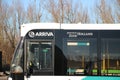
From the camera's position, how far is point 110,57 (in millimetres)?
12719

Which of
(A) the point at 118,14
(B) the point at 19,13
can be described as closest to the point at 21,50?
(A) the point at 118,14

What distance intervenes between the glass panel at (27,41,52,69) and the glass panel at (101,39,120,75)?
189cm

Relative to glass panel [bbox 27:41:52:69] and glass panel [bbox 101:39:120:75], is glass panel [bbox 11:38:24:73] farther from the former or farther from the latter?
glass panel [bbox 101:39:120:75]

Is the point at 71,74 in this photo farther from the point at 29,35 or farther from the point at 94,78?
the point at 29,35

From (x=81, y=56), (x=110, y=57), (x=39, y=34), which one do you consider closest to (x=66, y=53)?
(x=81, y=56)

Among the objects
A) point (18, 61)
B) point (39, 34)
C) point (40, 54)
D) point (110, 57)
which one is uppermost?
point (39, 34)

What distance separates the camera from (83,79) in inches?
492

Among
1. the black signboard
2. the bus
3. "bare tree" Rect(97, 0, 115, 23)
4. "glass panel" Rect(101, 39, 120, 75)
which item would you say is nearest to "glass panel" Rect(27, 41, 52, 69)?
the bus

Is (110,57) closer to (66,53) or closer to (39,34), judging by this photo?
(66,53)

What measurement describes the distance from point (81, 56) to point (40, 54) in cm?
144

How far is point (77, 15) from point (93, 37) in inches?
1279

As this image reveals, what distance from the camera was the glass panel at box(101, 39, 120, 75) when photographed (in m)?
12.6

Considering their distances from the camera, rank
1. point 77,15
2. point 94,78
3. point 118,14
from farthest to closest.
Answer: point 77,15
point 118,14
point 94,78

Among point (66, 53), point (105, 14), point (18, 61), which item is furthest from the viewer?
point (105, 14)
